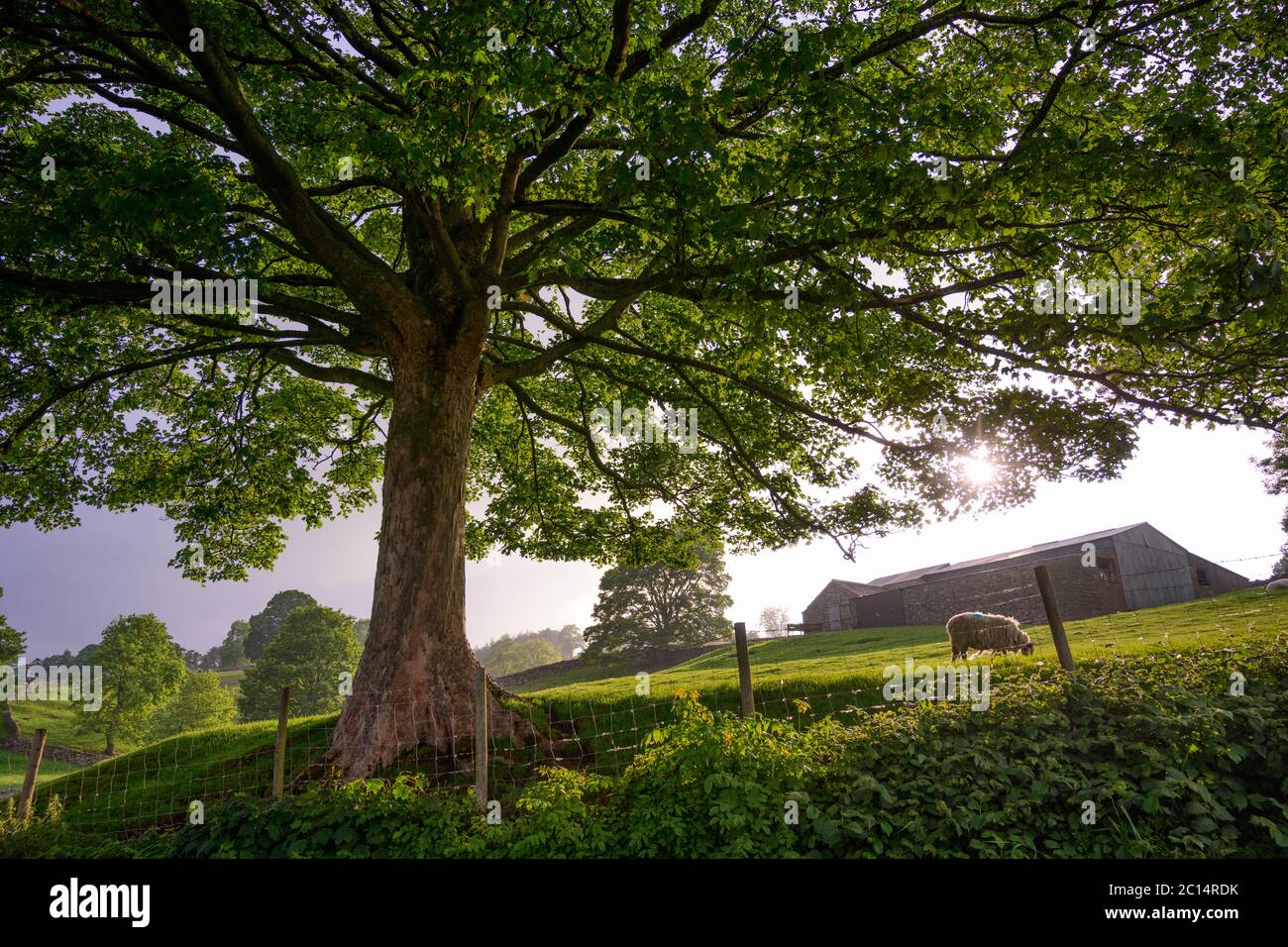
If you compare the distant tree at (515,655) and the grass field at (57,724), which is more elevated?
the grass field at (57,724)

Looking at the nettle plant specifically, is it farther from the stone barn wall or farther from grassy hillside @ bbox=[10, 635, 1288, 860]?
the stone barn wall

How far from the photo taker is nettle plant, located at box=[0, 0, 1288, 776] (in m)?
7.80

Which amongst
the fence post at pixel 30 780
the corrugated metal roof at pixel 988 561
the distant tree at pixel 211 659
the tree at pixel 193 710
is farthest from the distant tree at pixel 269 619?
the fence post at pixel 30 780

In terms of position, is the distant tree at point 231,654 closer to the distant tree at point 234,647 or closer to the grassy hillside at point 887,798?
the distant tree at point 234,647

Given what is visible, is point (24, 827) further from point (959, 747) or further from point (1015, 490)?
point (1015, 490)


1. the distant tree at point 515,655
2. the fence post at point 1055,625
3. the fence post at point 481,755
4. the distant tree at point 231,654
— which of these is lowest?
the distant tree at point 515,655

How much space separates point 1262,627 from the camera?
15.9 m

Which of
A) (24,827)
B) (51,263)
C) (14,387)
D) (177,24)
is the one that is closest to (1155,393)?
(177,24)

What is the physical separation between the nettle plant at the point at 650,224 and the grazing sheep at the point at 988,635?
5.68m

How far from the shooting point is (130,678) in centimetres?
4309

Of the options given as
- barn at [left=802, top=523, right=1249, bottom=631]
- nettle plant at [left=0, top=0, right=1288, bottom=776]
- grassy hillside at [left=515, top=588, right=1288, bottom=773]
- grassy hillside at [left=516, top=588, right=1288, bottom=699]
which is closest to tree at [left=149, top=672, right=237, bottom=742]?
grassy hillside at [left=516, top=588, right=1288, bottom=699]

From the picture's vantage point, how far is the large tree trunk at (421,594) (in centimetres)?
962

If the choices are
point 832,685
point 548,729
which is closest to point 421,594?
point 548,729
